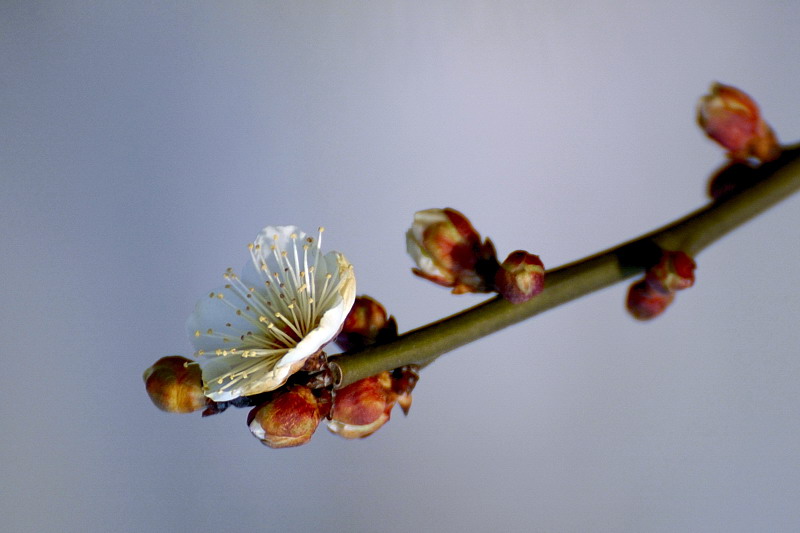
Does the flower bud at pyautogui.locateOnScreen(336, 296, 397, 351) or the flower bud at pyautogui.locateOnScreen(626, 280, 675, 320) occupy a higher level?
Answer: the flower bud at pyautogui.locateOnScreen(336, 296, 397, 351)

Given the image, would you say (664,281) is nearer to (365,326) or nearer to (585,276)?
(585,276)

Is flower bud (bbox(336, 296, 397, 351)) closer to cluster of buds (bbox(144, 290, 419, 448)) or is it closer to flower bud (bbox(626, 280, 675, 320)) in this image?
cluster of buds (bbox(144, 290, 419, 448))

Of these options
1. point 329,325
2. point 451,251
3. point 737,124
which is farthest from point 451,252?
point 737,124

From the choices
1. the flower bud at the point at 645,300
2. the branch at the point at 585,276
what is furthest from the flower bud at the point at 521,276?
the flower bud at the point at 645,300

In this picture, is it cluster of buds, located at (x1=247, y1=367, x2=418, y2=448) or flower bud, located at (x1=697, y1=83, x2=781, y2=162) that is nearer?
cluster of buds, located at (x1=247, y1=367, x2=418, y2=448)

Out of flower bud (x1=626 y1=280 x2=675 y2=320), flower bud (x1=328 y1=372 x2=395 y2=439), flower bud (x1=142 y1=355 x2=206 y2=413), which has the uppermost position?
flower bud (x1=142 y1=355 x2=206 y2=413)

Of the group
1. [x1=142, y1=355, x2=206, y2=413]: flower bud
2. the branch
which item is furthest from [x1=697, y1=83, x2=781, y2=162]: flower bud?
[x1=142, y1=355, x2=206, y2=413]: flower bud

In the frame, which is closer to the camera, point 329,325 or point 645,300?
point 329,325
